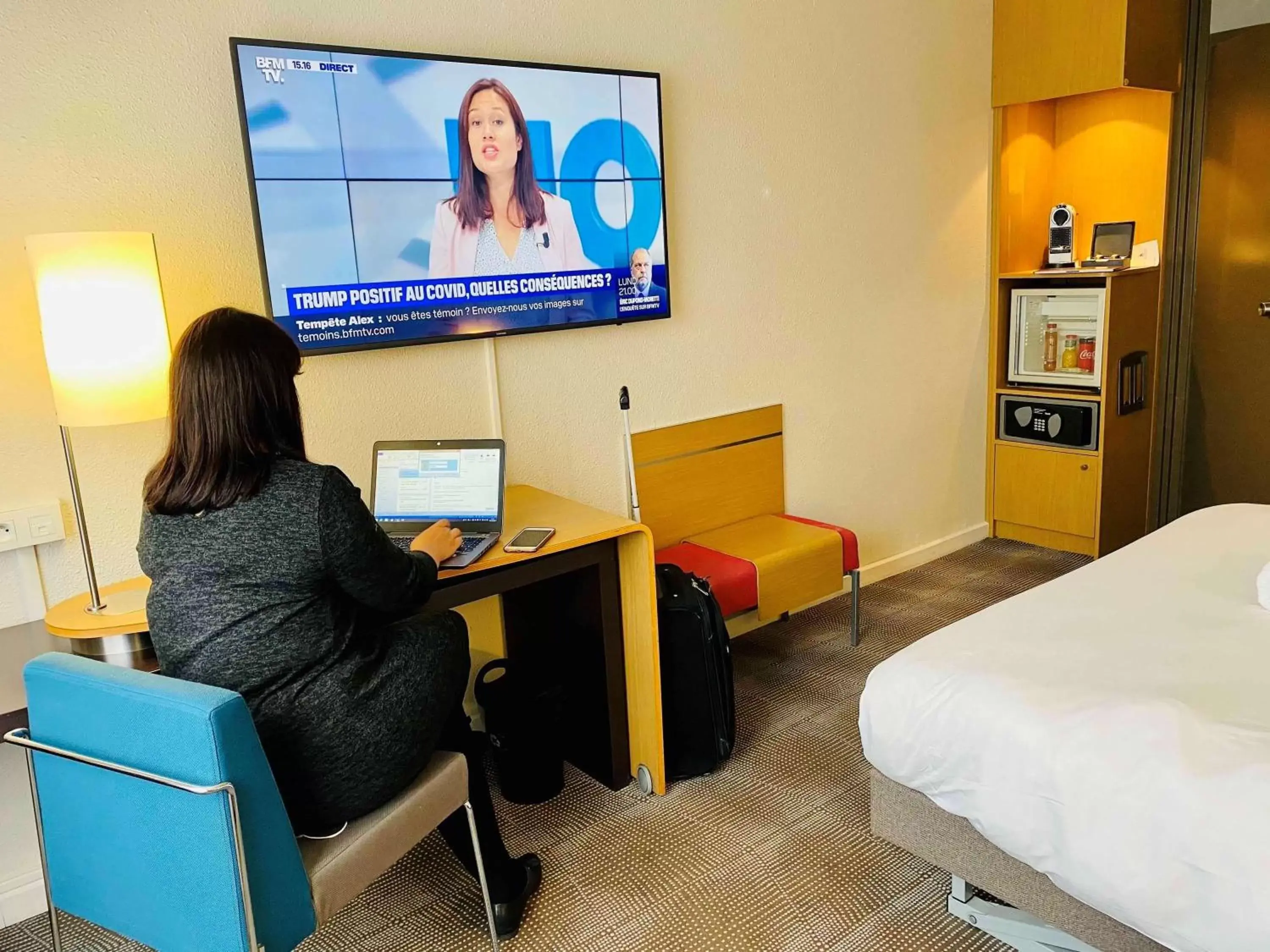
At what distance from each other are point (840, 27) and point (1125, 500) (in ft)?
7.78

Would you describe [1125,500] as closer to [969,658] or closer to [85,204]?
[969,658]

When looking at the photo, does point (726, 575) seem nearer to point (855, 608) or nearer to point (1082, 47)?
point (855, 608)

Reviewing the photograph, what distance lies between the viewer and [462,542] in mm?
2268

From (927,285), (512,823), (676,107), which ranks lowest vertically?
(512,823)

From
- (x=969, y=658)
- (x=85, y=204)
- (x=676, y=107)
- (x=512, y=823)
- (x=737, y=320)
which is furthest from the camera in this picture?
(x=737, y=320)

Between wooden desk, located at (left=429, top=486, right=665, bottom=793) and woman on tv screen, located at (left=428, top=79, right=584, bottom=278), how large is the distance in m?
0.67

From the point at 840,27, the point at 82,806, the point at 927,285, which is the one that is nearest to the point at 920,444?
the point at 927,285

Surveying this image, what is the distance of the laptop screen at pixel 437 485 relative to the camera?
2400 mm

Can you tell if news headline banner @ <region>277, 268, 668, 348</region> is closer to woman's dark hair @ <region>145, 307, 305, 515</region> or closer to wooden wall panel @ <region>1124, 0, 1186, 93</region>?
woman's dark hair @ <region>145, 307, 305, 515</region>

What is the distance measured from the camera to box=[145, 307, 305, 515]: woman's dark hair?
1.62m

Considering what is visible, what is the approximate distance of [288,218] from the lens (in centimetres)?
234

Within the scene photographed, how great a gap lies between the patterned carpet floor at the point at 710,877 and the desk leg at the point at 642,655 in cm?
12

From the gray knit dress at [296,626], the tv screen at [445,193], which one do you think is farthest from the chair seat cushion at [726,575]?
the gray knit dress at [296,626]

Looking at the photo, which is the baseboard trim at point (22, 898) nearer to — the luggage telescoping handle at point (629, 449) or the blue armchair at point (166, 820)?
the blue armchair at point (166, 820)
